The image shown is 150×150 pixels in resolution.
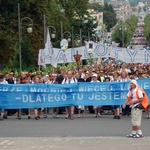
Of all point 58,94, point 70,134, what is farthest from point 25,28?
Answer: point 70,134

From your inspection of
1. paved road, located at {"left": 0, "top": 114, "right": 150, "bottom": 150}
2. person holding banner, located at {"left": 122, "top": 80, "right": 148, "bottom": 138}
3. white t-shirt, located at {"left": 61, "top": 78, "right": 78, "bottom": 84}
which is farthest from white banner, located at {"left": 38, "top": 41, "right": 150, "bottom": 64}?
person holding banner, located at {"left": 122, "top": 80, "right": 148, "bottom": 138}

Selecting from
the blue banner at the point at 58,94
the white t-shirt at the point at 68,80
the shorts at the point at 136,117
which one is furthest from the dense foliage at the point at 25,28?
the shorts at the point at 136,117

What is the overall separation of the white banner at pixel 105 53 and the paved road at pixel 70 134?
10068 millimetres

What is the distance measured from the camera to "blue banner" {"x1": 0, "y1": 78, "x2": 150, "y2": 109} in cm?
2572

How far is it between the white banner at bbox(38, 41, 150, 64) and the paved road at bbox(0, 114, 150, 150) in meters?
10.1

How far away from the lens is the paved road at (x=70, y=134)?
17516 mm

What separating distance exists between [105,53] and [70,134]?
18.4m

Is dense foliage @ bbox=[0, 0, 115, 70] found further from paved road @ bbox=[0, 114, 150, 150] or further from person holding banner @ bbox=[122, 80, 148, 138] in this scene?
person holding banner @ bbox=[122, 80, 148, 138]

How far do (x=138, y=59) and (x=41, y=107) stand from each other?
11.7 metres

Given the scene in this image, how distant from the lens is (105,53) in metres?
38.4

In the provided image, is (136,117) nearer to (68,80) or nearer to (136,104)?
(136,104)
